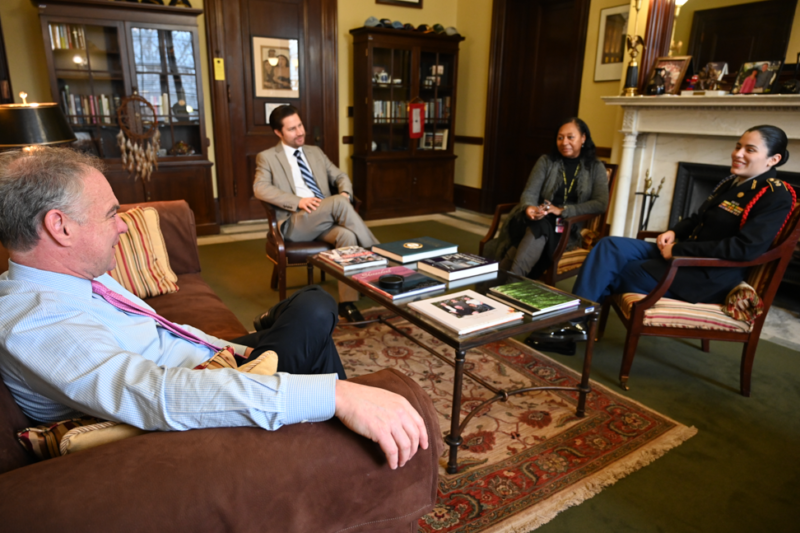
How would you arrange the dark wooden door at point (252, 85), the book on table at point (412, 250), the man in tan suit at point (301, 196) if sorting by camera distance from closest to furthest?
the book on table at point (412, 250) → the man in tan suit at point (301, 196) → the dark wooden door at point (252, 85)

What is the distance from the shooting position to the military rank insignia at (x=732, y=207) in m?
2.30

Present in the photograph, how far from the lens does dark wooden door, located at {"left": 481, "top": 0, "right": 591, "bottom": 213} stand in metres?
5.02

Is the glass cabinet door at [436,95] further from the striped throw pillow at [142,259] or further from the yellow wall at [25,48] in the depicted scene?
the striped throw pillow at [142,259]

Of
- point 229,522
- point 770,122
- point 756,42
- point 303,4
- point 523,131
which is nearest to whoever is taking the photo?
point 229,522

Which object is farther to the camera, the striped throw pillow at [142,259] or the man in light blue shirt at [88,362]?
the striped throw pillow at [142,259]

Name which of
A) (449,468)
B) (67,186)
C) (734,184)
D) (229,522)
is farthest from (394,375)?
(734,184)

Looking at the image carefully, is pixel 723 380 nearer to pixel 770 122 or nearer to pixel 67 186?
pixel 770 122

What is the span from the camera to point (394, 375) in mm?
1021

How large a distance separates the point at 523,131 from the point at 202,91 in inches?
129

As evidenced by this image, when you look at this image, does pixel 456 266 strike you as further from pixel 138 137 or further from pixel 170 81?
pixel 170 81

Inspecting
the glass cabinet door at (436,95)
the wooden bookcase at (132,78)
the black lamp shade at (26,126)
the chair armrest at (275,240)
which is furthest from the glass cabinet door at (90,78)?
the glass cabinet door at (436,95)

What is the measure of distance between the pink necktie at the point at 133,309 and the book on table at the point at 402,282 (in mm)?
743

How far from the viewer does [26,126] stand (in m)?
2.23

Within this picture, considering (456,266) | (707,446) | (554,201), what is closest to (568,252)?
(554,201)
